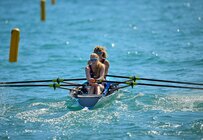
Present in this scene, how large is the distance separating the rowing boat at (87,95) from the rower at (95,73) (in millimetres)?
222

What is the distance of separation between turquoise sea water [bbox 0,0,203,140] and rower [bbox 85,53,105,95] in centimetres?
51

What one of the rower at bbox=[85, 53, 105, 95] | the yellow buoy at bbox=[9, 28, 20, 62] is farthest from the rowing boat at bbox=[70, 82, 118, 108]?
the yellow buoy at bbox=[9, 28, 20, 62]

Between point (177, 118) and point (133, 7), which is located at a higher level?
point (133, 7)

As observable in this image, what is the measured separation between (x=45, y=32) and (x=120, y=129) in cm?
2005

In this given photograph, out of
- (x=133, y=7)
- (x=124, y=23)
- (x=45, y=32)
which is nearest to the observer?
(x=45, y=32)

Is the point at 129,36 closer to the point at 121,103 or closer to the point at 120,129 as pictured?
the point at 121,103

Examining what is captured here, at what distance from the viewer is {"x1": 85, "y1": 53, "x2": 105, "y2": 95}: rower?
15367 mm

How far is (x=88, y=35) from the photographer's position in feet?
103

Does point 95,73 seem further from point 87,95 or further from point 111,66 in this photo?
point 111,66

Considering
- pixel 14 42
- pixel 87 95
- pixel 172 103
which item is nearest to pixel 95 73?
pixel 87 95

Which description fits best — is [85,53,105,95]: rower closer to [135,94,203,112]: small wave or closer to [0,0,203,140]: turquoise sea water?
[0,0,203,140]: turquoise sea water

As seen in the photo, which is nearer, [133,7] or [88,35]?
[88,35]

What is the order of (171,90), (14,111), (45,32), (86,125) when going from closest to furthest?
(86,125)
(14,111)
(171,90)
(45,32)

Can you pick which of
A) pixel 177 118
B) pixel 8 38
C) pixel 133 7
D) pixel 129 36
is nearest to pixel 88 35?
pixel 129 36
